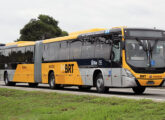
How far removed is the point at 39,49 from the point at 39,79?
204 centimetres

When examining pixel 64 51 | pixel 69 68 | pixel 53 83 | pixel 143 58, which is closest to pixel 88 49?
pixel 69 68

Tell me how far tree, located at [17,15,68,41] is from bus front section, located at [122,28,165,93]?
7244cm

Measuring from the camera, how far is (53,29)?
10256cm

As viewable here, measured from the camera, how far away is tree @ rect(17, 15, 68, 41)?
94875mm

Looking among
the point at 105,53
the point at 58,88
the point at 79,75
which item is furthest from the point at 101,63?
the point at 58,88

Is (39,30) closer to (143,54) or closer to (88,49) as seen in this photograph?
(88,49)

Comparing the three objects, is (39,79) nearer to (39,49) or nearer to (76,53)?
(39,49)

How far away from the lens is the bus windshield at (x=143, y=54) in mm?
20922

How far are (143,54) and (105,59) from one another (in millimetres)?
2095

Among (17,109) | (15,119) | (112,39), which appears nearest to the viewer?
(15,119)

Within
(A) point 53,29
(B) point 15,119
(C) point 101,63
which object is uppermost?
(A) point 53,29

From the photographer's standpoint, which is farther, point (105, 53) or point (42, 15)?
point (42, 15)

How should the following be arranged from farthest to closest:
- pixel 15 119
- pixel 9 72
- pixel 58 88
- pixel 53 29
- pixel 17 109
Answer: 1. pixel 53 29
2. pixel 9 72
3. pixel 58 88
4. pixel 17 109
5. pixel 15 119

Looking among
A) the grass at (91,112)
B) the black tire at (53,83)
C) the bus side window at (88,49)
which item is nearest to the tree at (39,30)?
the black tire at (53,83)
